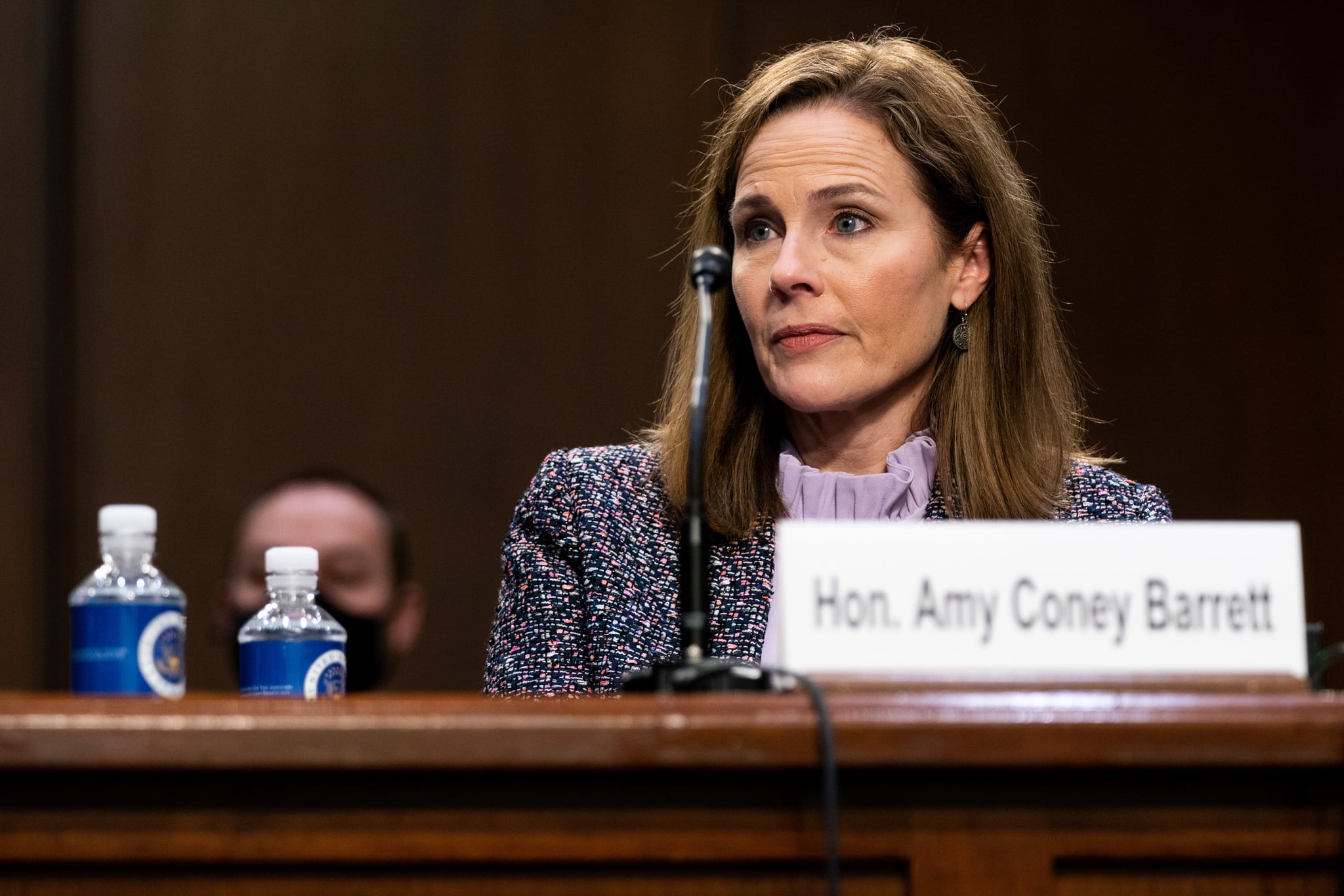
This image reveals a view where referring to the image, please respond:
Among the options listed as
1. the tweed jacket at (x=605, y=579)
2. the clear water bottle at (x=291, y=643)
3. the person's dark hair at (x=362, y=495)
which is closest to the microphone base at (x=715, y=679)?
the clear water bottle at (x=291, y=643)

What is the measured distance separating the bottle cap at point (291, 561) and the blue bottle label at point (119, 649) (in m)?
0.22

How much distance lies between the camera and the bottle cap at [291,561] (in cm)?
116

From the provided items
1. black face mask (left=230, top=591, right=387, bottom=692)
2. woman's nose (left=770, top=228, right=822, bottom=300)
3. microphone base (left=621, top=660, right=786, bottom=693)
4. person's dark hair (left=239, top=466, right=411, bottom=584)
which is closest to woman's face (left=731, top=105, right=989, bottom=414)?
woman's nose (left=770, top=228, right=822, bottom=300)

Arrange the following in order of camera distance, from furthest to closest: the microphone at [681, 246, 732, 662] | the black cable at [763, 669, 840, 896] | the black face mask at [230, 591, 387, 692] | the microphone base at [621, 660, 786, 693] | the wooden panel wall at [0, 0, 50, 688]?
the wooden panel wall at [0, 0, 50, 688] < the black face mask at [230, 591, 387, 692] < the microphone at [681, 246, 732, 662] < the microphone base at [621, 660, 786, 693] < the black cable at [763, 669, 840, 896]

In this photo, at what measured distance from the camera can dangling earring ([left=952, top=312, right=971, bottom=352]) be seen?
1.93 meters

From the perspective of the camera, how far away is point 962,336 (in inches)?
75.9

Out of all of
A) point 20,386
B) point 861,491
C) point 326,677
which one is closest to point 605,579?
point 861,491

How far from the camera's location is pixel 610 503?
1745 mm

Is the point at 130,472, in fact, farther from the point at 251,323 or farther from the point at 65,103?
the point at 65,103

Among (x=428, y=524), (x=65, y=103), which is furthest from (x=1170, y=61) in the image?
(x=65, y=103)

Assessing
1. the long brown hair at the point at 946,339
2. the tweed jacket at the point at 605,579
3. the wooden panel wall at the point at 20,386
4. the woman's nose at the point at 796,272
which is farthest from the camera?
the wooden panel wall at the point at 20,386

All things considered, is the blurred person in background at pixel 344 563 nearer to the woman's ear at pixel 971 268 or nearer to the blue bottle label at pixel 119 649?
the woman's ear at pixel 971 268

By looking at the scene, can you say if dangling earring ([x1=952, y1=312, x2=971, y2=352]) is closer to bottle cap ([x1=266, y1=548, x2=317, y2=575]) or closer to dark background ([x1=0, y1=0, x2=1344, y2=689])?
bottle cap ([x1=266, y1=548, x2=317, y2=575])

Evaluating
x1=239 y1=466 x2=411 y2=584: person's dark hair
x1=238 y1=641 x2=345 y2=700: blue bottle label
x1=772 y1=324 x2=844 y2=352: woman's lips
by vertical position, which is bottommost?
x1=239 y1=466 x2=411 y2=584: person's dark hair
